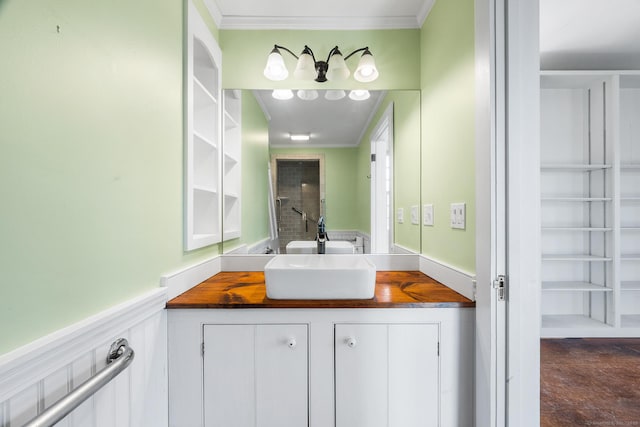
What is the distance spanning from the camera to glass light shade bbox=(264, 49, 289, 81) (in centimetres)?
158

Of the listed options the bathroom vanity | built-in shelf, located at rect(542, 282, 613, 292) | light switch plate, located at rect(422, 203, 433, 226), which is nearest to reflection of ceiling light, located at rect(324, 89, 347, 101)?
light switch plate, located at rect(422, 203, 433, 226)

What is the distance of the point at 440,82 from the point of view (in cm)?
140

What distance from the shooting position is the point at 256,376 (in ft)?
3.58

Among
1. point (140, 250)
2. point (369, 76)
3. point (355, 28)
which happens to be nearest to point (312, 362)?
point (140, 250)

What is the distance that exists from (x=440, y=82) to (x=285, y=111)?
886 mm

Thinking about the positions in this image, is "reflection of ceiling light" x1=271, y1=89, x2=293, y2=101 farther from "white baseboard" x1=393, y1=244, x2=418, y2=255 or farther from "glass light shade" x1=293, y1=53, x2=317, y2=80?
"white baseboard" x1=393, y1=244, x2=418, y2=255

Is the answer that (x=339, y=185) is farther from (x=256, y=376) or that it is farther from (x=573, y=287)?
(x=573, y=287)

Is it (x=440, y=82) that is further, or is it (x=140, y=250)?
(x=440, y=82)

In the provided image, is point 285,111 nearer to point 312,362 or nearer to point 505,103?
point 505,103

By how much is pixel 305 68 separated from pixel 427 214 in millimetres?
1094

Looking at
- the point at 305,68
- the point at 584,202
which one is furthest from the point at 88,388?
the point at 584,202

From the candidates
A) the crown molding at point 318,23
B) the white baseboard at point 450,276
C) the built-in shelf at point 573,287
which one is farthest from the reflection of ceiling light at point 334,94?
the built-in shelf at point 573,287

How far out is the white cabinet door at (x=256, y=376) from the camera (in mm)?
1089

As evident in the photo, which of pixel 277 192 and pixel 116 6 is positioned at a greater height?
pixel 116 6
